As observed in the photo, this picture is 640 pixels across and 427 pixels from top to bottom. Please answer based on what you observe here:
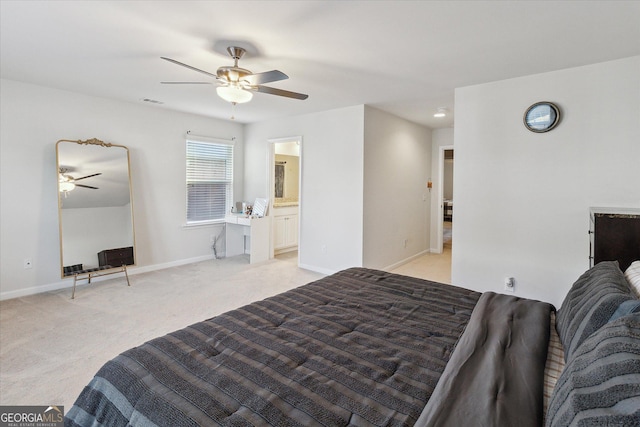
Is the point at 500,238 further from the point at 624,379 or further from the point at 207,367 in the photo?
the point at 207,367

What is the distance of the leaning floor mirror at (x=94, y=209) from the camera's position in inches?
159

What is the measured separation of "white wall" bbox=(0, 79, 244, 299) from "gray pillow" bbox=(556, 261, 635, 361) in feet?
16.4

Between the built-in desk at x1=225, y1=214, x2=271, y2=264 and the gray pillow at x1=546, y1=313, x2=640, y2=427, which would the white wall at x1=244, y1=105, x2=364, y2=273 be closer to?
the built-in desk at x1=225, y1=214, x2=271, y2=264

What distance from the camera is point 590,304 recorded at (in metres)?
1.22

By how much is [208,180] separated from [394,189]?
11.0 feet

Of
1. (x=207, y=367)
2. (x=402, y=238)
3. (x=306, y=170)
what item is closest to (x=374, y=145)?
(x=306, y=170)

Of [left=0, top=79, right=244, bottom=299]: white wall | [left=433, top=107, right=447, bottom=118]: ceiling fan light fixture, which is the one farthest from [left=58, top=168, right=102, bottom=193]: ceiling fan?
[left=433, top=107, right=447, bottom=118]: ceiling fan light fixture

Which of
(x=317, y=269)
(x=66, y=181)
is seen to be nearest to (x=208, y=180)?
(x=66, y=181)

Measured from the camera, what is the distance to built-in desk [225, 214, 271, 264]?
5523 millimetres

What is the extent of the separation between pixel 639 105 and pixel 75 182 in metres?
6.19

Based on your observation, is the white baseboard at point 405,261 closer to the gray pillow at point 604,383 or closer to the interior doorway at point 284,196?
the interior doorway at point 284,196

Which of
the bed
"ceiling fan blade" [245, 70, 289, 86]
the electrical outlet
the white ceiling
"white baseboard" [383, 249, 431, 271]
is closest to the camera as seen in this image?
the bed

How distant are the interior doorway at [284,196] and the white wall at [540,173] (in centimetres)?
269

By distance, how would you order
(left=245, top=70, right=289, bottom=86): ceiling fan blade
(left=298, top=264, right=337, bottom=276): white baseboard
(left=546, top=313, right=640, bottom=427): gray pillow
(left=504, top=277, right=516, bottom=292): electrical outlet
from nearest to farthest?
(left=546, top=313, right=640, bottom=427): gray pillow, (left=245, top=70, right=289, bottom=86): ceiling fan blade, (left=504, top=277, right=516, bottom=292): electrical outlet, (left=298, top=264, right=337, bottom=276): white baseboard
